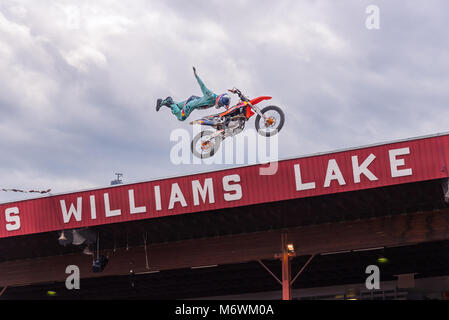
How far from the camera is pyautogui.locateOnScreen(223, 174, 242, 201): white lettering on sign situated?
71.2 ft

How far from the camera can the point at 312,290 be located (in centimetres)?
3472

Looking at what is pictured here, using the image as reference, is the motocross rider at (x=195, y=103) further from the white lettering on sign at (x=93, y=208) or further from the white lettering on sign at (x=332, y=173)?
the white lettering on sign at (x=332, y=173)

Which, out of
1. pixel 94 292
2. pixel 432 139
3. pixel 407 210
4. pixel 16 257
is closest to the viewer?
pixel 432 139

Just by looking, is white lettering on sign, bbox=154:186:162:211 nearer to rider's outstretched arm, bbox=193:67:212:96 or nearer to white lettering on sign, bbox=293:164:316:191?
white lettering on sign, bbox=293:164:316:191

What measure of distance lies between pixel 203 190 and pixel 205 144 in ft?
13.8

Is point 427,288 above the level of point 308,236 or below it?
below

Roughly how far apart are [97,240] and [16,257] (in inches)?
221

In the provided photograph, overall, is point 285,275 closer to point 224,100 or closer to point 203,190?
point 203,190

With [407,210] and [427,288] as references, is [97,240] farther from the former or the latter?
[427,288]

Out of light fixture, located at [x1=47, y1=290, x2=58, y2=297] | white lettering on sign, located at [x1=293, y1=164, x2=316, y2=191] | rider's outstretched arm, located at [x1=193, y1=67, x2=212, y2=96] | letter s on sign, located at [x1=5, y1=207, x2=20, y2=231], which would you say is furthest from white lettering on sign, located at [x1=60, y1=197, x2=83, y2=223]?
light fixture, located at [x1=47, y1=290, x2=58, y2=297]

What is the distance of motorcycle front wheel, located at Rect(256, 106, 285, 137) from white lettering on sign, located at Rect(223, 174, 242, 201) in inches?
109
